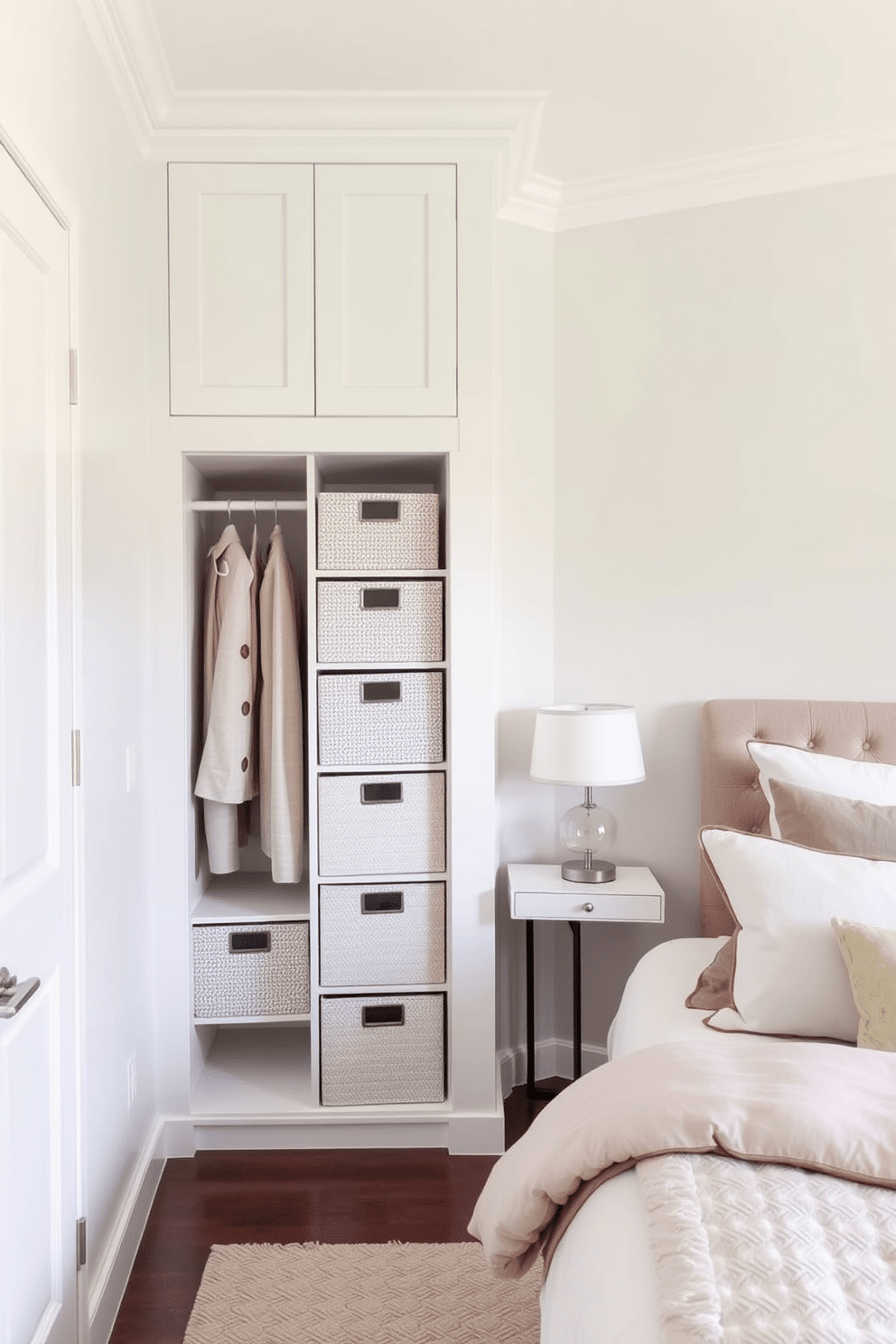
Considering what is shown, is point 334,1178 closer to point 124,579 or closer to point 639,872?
point 639,872

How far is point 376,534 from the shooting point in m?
2.50

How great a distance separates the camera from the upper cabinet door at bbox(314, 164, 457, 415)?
242 centimetres

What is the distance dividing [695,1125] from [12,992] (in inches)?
39.8

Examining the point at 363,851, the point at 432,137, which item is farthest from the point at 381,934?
the point at 432,137

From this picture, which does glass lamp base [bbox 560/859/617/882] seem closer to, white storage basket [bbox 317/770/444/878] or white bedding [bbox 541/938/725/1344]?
white storage basket [bbox 317/770/444/878]

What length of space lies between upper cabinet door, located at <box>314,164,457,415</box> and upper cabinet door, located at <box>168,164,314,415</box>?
0.05 metres

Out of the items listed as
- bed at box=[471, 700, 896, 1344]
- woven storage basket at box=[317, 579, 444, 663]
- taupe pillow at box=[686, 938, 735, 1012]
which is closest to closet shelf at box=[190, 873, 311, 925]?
woven storage basket at box=[317, 579, 444, 663]

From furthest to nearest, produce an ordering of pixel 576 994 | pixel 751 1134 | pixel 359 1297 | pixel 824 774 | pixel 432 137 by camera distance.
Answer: pixel 576 994
pixel 432 137
pixel 824 774
pixel 359 1297
pixel 751 1134

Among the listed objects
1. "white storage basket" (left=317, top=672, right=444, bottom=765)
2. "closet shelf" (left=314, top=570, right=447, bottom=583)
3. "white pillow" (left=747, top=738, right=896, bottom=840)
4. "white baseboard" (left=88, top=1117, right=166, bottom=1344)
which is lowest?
"white baseboard" (left=88, top=1117, right=166, bottom=1344)

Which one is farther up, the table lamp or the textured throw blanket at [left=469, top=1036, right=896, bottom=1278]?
the table lamp

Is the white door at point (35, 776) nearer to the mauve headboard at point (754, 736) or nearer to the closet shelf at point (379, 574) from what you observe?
the closet shelf at point (379, 574)

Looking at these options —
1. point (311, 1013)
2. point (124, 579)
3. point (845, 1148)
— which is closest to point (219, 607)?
point (124, 579)

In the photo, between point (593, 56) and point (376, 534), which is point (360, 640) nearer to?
point (376, 534)

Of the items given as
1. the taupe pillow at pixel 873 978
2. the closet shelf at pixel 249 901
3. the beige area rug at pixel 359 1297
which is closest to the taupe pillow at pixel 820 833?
the taupe pillow at pixel 873 978
